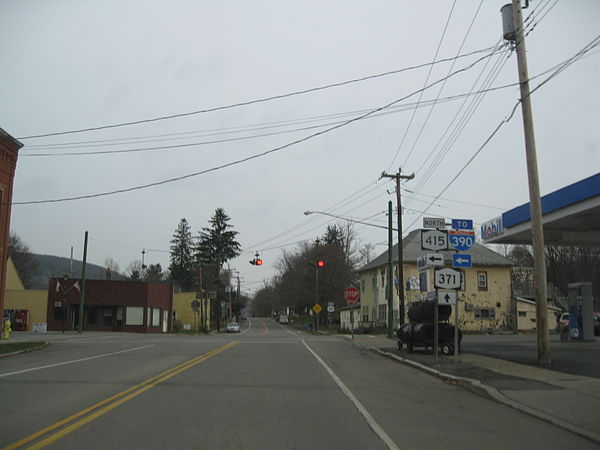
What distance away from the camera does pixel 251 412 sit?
356 inches

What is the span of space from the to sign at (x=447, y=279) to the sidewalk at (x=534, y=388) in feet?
7.16

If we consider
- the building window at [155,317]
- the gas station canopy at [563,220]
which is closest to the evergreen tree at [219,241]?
the building window at [155,317]

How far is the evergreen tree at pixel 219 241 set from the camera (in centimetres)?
9588

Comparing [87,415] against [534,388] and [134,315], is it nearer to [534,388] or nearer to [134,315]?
[534,388]

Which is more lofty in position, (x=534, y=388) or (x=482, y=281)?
(x=482, y=281)

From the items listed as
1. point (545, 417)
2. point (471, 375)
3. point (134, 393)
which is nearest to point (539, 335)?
point (471, 375)

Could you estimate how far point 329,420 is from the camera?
8516 mm

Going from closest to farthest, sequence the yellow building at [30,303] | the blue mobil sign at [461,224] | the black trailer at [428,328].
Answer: the blue mobil sign at [461,224] < the black trailer at [428,328] < the yellow building at [30,303]

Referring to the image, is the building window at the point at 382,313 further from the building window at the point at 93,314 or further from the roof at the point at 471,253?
the building window at the point at 93,314

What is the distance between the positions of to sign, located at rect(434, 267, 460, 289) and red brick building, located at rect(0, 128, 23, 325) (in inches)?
1035

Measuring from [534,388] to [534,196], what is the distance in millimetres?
6161

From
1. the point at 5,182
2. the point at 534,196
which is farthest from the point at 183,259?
the point at 534,196

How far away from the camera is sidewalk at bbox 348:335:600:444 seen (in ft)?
28.7

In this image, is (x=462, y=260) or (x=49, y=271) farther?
(x=49, y=271)
